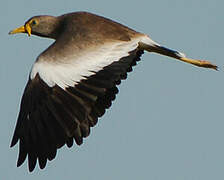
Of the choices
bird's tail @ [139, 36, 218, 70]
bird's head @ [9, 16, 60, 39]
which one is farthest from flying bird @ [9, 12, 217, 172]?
bird's head @ [9, 16, 60, 39]

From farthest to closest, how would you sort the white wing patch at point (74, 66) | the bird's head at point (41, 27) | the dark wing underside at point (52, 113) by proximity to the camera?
the bird's head at point (41, 27) < the white wing patch at point (74, 66) < the dark wing underside at point (52, 113)

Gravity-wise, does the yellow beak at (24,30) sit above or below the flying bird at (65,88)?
above

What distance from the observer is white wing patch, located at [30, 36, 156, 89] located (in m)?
9.91

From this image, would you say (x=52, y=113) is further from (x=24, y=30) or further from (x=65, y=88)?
(x=24, y=30)

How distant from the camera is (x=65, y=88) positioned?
388 inches

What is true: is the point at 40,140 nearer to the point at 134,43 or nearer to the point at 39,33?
the point at 134,43

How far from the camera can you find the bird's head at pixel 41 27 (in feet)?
39.8

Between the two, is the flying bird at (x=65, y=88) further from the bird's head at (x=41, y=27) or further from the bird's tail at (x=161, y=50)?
the bird's head at (x=41, y=27)

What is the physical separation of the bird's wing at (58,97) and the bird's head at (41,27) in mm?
1906

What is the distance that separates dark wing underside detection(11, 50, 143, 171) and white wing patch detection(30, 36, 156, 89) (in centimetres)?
8

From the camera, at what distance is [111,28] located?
11148 mm

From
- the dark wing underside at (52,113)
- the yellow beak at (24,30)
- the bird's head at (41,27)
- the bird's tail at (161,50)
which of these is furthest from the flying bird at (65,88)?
the yellow beak at (24,30)

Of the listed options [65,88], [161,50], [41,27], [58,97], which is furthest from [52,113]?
[41,27]

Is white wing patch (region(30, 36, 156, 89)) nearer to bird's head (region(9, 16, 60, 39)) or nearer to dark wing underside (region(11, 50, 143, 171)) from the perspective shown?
dark wing underside (region(11, 50, 143, 171))
